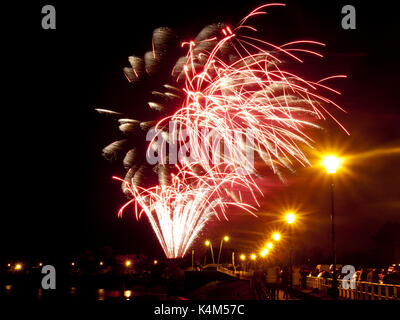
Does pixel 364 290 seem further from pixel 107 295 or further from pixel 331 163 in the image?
pixel 107 295

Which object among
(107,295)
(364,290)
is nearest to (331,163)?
(364,290)

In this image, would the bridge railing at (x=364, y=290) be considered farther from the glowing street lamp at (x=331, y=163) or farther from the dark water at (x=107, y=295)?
the dark water at (x=107, y=295)

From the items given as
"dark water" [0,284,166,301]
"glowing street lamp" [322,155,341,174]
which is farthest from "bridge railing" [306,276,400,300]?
"dark water" [0,284,166,301]

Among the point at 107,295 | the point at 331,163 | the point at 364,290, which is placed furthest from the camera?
the point at 107,295

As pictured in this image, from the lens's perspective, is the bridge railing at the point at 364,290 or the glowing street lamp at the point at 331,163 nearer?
the glowing street lamp at the point at 331,163

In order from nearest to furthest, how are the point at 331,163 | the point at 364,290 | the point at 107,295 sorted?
the point at 331,163 → the point at 364,290 → the point at 107,295

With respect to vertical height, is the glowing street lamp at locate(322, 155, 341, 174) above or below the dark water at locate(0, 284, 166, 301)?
above

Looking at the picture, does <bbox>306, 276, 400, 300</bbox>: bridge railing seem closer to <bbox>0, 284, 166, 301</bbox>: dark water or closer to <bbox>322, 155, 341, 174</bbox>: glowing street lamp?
<bbox>322, 155, 341, 174</bbox>: glowing street lamp

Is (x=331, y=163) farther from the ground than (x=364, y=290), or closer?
farther from the ground

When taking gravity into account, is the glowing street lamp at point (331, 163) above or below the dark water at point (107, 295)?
above

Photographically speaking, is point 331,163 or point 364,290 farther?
point 364,290

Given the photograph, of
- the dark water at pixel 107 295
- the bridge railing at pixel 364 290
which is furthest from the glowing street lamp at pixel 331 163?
the dark water at pixel 107 295
